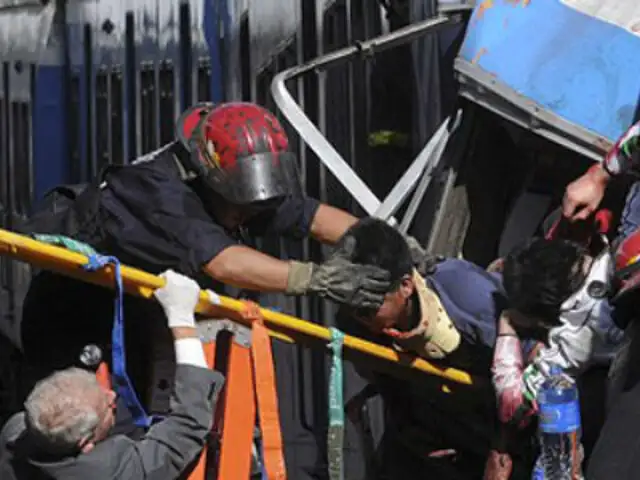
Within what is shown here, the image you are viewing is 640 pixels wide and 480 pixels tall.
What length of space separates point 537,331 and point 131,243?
4.15 feet

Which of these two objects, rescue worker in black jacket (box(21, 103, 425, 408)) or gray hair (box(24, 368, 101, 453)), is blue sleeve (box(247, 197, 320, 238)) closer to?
rescue worker in black jacket (box(21, 103, 425, 408))

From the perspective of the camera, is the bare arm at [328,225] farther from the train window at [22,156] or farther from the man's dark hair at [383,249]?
the train window at [22,156]

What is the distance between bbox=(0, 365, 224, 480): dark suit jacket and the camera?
4.21m

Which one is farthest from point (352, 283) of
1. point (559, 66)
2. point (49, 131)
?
point (49, 131)

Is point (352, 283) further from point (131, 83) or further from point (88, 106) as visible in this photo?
point (88, 106)

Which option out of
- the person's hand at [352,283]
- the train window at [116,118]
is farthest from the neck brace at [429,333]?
the train window at [116,118]

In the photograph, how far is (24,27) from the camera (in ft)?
30.3

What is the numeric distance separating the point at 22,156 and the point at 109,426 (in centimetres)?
513

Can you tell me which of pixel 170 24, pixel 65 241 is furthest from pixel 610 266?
pixel 170 24

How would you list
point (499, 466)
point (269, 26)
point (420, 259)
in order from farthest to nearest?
point (269, 26) → point (420, 259) → point (499, 466)

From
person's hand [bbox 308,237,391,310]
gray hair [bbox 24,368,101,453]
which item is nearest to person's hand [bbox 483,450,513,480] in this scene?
person's hand [bbox 308,237,391,310]

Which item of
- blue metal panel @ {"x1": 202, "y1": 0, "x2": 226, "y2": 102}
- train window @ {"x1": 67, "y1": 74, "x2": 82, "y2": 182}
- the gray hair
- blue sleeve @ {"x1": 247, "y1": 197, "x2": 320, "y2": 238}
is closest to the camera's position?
the gray hair

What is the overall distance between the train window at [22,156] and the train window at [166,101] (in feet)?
4.20

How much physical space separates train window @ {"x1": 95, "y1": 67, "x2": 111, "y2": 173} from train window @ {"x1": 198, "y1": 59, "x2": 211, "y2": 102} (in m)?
0.90
